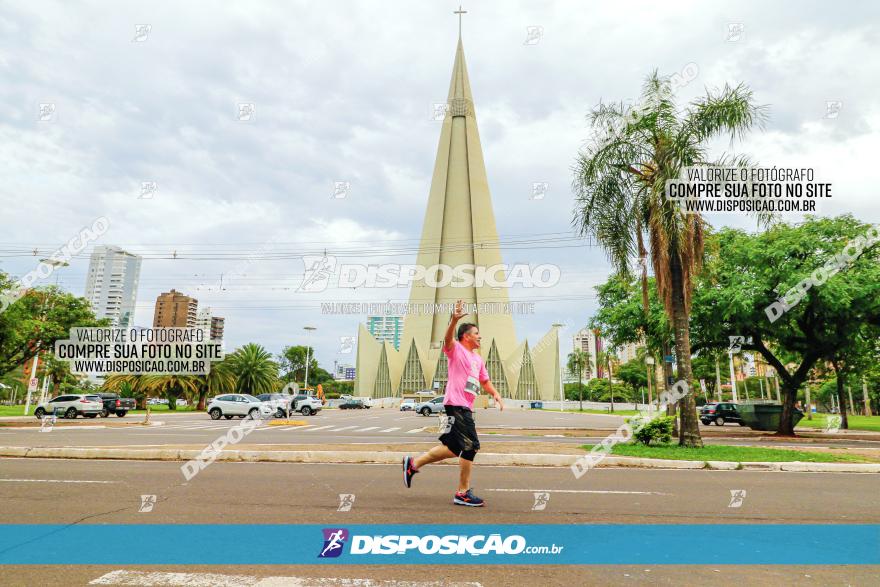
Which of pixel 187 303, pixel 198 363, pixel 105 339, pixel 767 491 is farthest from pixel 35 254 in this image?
pixel 187 303

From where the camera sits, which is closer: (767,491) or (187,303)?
(767,491)

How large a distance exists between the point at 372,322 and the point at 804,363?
597 ft

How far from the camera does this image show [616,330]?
24500mm

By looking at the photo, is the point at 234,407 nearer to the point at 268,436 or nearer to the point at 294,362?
the point at 268,436

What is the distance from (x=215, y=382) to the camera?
44.8 metres

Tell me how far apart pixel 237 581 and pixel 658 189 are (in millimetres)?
11920

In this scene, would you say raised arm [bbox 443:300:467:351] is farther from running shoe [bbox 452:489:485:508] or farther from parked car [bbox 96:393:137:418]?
parked car [bbox 96:393:137:418]

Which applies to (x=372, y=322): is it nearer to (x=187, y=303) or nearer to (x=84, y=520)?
(x=187, y=303)

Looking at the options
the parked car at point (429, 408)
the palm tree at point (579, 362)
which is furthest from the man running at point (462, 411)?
the palm tree at point (579, 362)

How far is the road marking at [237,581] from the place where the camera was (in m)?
3.22

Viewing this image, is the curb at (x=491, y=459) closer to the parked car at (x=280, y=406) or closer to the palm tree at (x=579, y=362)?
the parked car at (x=280, y=406)

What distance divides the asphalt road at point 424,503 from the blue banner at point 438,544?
0.16 metres

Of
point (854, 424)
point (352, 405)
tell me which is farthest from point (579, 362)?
point (854, 424)

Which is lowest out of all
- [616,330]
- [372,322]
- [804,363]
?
[804,363]
